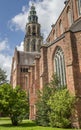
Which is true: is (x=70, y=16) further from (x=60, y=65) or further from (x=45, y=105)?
(x=45, y=105)

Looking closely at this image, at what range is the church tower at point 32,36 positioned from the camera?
211 feet

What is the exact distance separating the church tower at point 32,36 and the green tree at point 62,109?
45.6 m

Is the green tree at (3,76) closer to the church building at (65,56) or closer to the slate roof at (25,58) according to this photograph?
the slate roof at (25,58)

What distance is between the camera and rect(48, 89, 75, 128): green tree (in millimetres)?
18250

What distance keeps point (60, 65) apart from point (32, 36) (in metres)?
42.4

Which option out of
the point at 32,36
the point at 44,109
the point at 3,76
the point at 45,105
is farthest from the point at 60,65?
the point at 32,36

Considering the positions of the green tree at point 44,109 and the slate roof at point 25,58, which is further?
the slate roof at point 25,58

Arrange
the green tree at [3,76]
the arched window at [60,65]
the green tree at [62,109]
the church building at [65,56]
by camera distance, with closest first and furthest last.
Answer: the green tree at [62,109] < the church building at [65,56] < the arched window at [60,65] < the green tree at [3,76]

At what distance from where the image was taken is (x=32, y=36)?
6538cm

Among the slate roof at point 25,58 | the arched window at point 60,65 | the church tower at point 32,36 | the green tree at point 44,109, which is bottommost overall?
the green tree at point 44,109

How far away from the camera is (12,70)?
2183 inches

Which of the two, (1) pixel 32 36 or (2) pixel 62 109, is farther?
(1) pixel 32 36

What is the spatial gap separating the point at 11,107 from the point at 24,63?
2915 cm

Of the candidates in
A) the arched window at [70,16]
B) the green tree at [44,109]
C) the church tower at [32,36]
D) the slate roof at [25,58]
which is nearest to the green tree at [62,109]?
the green tree at [44,109]
